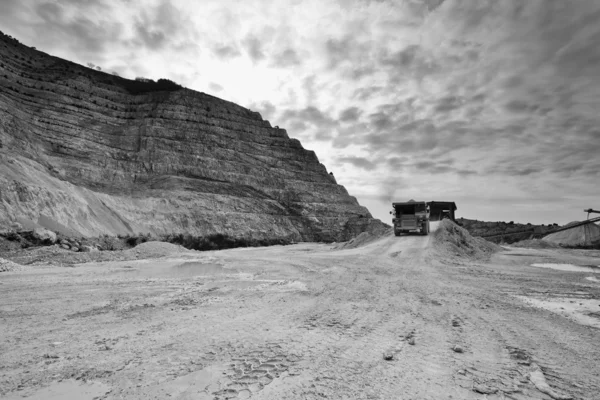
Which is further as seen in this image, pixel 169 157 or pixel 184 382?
pixel 169 157

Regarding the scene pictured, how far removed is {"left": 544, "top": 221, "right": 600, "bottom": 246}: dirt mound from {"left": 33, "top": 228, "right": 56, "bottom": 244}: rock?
49.5 m

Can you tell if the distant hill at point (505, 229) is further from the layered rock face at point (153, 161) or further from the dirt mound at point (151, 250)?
the dirt mound at point (151, 250)

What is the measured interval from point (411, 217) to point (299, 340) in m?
21.7

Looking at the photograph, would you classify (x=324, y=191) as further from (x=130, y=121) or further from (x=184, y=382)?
(x=184, y=382)

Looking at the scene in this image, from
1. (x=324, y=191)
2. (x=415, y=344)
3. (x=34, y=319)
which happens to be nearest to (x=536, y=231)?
(x=324, y=191)

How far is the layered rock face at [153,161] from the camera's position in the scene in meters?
28.8

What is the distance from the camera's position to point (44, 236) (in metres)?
16.8

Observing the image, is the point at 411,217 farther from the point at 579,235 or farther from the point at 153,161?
the point at 153,161

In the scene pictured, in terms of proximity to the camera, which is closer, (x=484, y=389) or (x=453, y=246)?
(x=484, y=389)

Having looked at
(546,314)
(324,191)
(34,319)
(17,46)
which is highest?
(17,46)

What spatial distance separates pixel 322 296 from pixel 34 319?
18.4ft

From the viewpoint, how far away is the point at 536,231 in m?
46.0

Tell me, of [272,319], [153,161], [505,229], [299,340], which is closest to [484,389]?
[299,340]

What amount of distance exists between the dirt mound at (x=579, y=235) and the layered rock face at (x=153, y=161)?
22890mm
